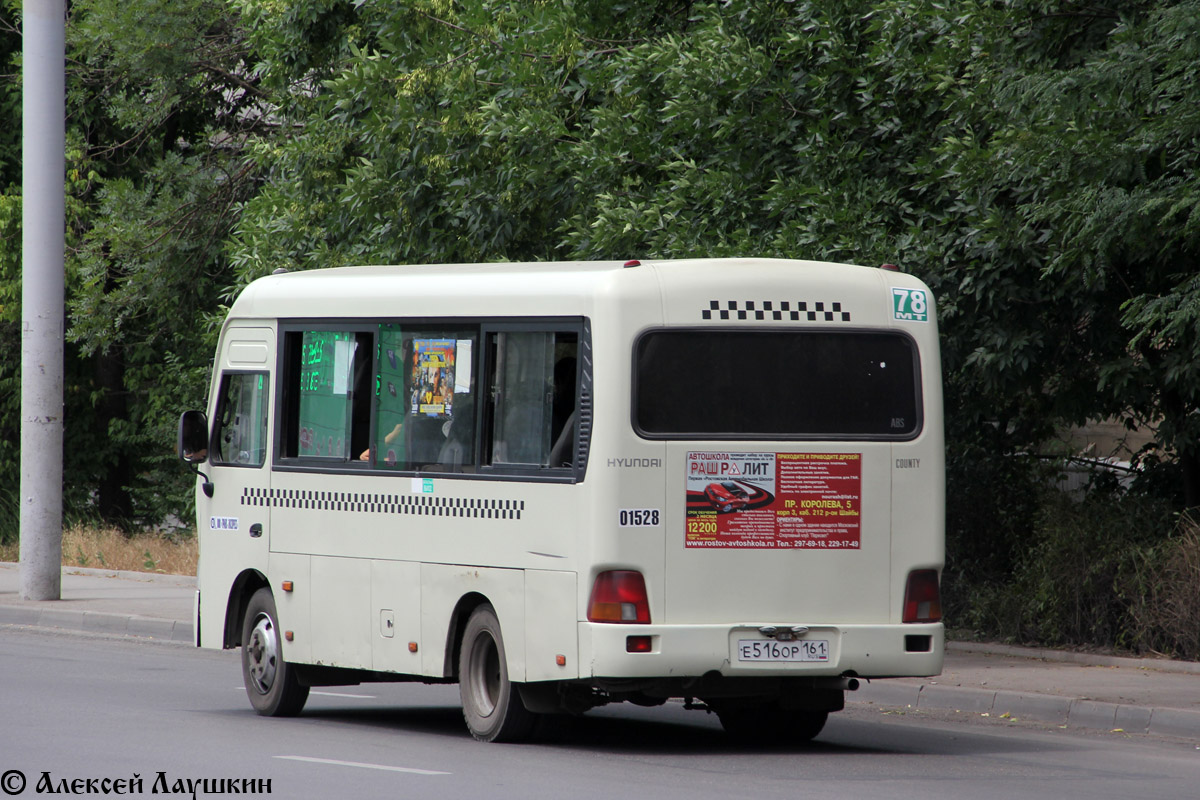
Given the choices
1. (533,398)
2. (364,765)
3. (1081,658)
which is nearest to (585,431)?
(533,398)

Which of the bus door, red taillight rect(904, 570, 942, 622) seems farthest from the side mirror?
red taillight rect(904, 570, 942, 622)

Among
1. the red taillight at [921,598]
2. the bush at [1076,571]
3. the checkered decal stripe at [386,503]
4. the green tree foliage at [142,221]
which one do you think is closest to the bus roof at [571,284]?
the checkered decal stripe at [386,503]

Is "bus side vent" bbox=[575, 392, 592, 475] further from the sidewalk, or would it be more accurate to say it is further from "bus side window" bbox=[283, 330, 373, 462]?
the sidewalk

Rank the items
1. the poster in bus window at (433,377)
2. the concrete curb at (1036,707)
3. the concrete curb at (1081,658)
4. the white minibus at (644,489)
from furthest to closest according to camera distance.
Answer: the concrete curb at (1081,658)
the concrete curb at (1036,707)
the poster in bus window at (433,377)
the white minibus at (644,489)

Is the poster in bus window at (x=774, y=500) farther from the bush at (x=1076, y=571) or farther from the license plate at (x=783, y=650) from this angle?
the bush at (x=1076, y=571)

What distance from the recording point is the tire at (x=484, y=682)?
10703 millimetres

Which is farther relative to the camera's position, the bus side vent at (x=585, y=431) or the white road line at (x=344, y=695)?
the white road line at (x=344, y=695)

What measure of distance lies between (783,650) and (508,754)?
63.5 inches

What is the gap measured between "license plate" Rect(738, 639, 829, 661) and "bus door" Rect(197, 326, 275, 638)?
3806 mm

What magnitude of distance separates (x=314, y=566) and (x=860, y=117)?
18.9ft

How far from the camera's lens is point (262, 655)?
12.5 meters

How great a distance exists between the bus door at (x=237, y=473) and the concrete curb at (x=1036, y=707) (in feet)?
14.8

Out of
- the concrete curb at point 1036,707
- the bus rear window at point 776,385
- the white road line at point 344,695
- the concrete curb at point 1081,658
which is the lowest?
the white road line at point 344,695

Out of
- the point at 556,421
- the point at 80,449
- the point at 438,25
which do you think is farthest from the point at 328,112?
the point at 80,449
